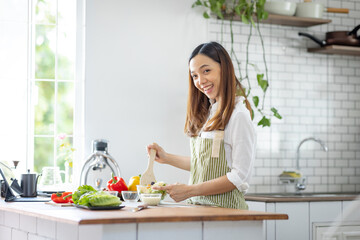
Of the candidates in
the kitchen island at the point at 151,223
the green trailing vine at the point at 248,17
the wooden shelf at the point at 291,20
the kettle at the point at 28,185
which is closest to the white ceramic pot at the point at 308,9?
the wooden shelf at the point at 291,20

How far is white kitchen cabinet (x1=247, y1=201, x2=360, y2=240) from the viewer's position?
4.64 m

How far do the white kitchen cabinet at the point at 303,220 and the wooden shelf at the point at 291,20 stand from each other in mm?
1617

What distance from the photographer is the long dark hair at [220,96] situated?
342 centimetres

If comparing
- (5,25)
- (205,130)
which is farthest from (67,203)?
(5,25)

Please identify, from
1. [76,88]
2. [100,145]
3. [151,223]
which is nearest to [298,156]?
[100,145]

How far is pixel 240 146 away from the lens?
3268 mm

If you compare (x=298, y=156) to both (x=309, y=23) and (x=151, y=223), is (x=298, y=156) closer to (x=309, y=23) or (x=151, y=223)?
(x=309, y=23)

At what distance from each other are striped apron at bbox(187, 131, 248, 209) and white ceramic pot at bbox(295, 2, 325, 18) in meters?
2.35

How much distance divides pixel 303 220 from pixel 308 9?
189 centimetres

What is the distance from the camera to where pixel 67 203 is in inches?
129

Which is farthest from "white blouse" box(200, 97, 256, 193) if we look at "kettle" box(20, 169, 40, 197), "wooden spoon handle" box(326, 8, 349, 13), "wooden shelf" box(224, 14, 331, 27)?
"wooden spoon handle" box(326, 8, 349, 13)

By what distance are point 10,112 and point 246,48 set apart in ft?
6.94

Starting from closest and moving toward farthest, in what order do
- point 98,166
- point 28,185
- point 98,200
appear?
point 98,200 → point 28,185 → point 98,166

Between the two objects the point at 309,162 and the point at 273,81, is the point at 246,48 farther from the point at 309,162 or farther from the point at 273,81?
the point at 309,162
